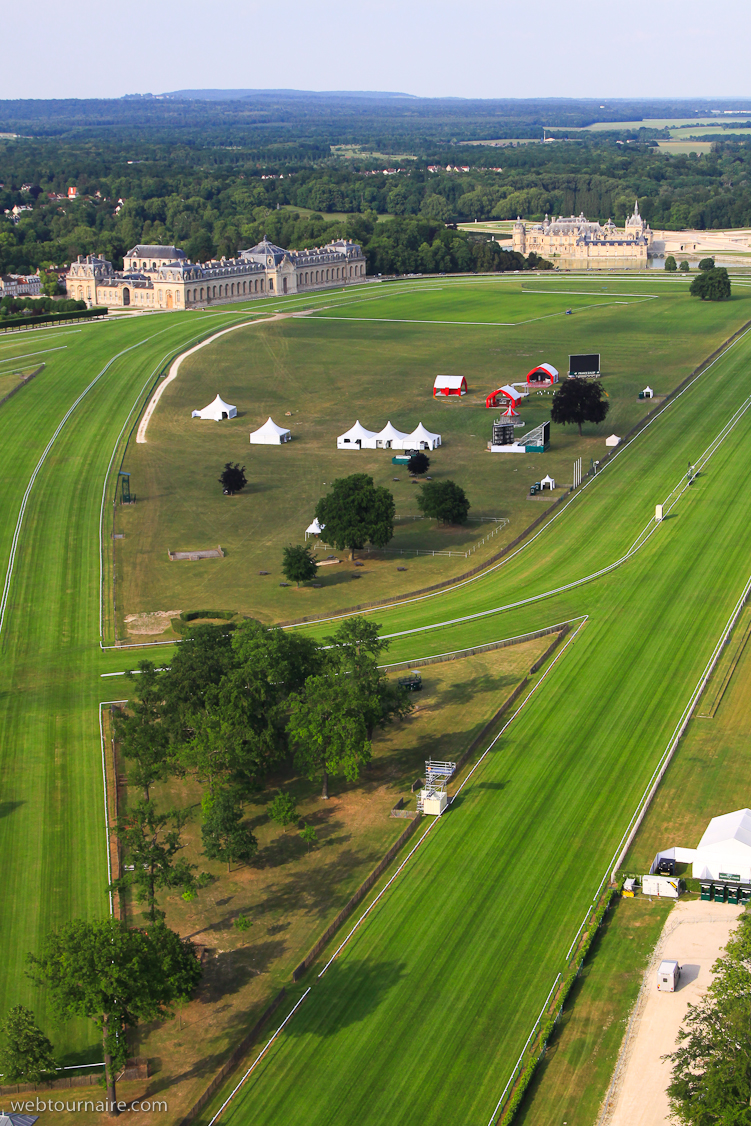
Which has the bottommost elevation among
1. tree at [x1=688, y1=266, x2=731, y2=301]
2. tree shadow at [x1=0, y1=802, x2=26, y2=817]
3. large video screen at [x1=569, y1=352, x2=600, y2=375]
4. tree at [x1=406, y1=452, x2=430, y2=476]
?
tree shadow at [x1=0, y1=802, x2=26, y2=817]

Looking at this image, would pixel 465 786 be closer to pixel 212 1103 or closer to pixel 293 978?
pixel 293 978

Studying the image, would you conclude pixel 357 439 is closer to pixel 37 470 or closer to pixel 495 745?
pixel 37 470

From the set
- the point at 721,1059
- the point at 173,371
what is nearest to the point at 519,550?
the point at 721,1059

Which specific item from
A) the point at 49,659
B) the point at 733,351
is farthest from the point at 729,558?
the point at 733,351

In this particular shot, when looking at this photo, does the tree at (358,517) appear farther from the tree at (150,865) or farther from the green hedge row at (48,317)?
the green hedge row at (48,317)

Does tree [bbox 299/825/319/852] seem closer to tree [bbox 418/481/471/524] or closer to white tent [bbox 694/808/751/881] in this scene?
white tent [bbox 694/808/751/881]

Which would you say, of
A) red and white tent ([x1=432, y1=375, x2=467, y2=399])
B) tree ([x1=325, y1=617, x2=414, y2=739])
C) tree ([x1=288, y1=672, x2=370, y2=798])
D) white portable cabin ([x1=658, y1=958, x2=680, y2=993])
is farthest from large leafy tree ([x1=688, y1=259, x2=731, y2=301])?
white portable cabin ([x1=658, y1=958, x2=680, y2=993])

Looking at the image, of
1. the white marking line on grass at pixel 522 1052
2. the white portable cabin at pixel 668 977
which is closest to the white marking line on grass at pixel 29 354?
the white marking line on grass at pixel 522 1052

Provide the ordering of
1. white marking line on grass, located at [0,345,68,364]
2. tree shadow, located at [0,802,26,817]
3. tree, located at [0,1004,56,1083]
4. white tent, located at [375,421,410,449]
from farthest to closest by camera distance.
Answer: white marking line on grass, located at [0,345,68,364] < white tent, located at [375,421,410,449] < tree shadow, located at [0,802,26,817] < tree, located at [0,1004,56,1083]
